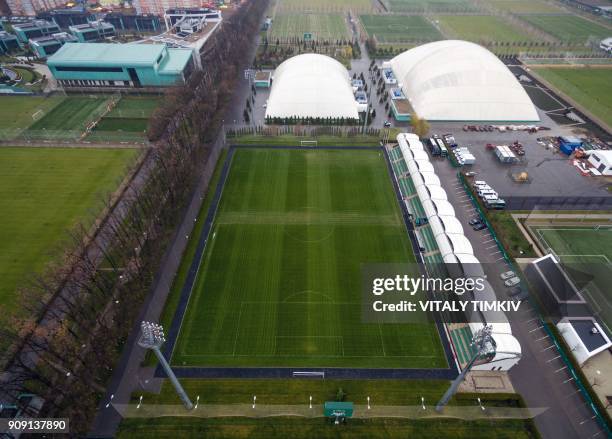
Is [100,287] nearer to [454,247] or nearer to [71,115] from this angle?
[454,247]

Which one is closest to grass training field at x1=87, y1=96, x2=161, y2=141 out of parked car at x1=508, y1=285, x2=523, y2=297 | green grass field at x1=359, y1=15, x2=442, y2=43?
parked car at x1=508, y1=285, x2=523, y2=297

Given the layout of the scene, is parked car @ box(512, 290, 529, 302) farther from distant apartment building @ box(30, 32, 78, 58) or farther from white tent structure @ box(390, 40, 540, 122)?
distant apartment building @ box(30, 32, 78, 58)

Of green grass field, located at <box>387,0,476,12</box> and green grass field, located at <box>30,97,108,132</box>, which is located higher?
green grass field, located at <box>30,97,108,132</box>

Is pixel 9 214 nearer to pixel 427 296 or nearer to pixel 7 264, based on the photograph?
pixel 7 264

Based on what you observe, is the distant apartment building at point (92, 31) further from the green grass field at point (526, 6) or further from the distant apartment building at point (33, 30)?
the green grass field at point (526, 6)

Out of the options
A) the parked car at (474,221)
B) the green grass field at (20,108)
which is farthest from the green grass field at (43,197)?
the parked car at (474,221)
